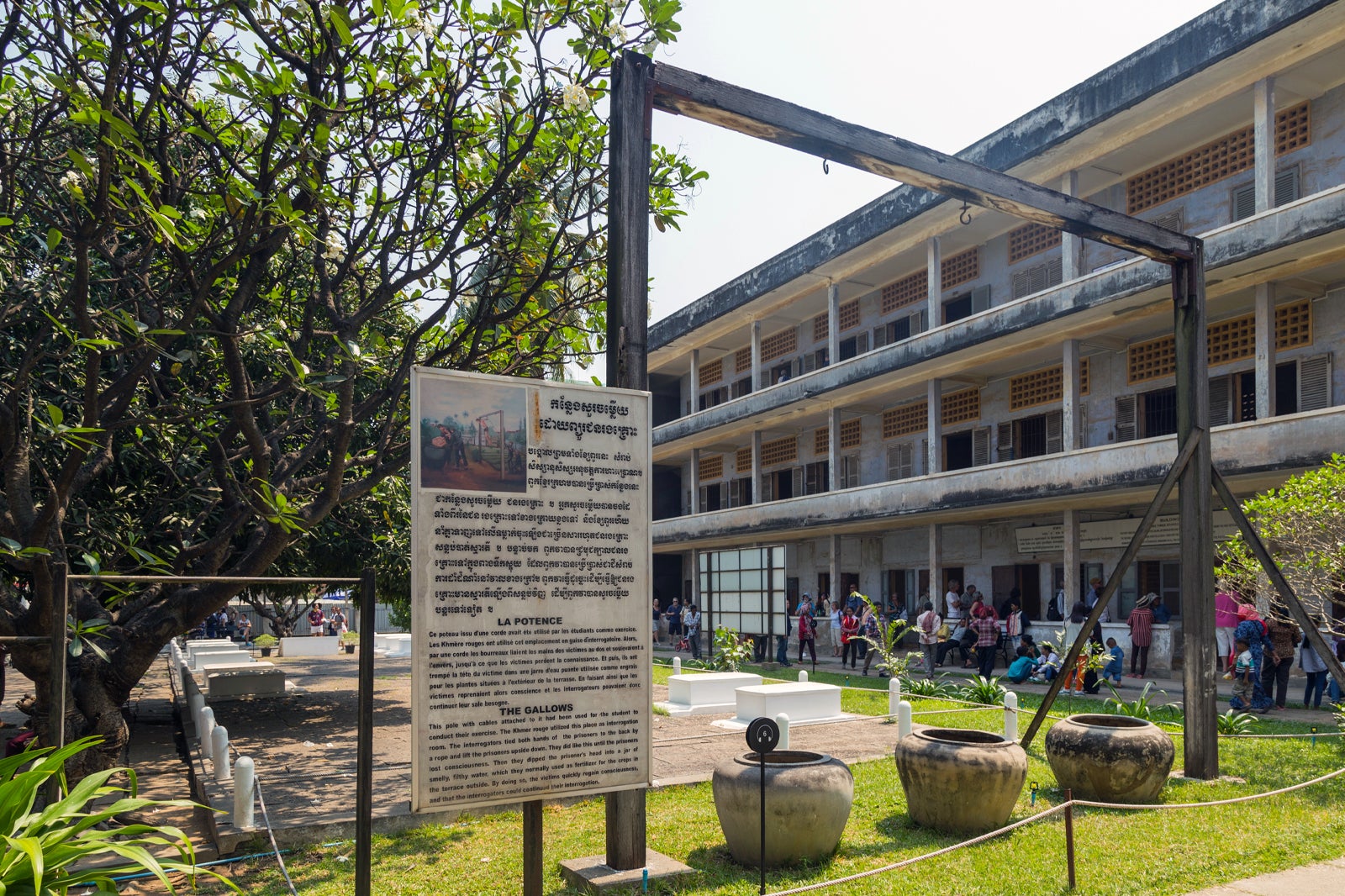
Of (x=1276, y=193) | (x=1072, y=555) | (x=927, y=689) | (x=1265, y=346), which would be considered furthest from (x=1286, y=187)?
(x=927, y=689)

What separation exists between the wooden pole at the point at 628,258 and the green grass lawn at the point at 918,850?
0.42 metres

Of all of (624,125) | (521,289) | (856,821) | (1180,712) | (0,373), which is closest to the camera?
(624,125)

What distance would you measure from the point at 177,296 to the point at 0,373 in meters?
1.57

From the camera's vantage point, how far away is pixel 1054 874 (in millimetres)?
5805

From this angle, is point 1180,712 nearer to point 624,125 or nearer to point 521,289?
point 521,289

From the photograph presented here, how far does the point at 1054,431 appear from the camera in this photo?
74.7ft

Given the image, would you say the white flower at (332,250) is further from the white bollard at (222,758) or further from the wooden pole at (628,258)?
the white bollard at (222,758)

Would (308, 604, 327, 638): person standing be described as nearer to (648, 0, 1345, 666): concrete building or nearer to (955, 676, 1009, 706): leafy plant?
(648, 0, 1345, 666): concrete building

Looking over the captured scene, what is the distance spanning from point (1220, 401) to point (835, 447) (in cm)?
1075

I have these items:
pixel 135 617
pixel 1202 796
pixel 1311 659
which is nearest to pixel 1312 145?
pixel 1311 659

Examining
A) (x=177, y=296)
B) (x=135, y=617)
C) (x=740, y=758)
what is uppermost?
(x=177, y=296)

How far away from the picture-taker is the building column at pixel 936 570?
79.5 feet

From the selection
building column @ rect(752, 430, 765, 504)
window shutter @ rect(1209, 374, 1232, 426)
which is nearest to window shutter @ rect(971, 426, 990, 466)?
window shutter @ rect(1209, 374, 1232, 426)

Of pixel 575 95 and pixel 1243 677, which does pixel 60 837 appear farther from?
pixel 1243 677
